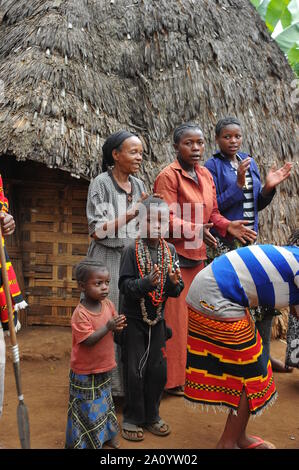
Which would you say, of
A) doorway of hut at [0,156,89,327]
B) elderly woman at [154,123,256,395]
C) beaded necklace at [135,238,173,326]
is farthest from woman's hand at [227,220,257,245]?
doorway of hut at [0,156,89,327]

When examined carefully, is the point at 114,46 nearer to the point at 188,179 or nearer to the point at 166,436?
the point at 188,179

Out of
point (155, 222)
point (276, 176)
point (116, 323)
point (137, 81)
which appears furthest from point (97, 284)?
point (137, 81)

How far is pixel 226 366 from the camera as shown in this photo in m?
2.76

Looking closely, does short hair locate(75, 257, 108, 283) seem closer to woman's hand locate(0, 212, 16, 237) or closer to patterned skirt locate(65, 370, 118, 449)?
woman's hand locate(0, 212, 16, 237)

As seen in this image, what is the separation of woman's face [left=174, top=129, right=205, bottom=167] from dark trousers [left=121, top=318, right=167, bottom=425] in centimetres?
123

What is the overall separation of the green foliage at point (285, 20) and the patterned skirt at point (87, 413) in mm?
8526

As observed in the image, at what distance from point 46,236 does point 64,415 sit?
2.39 metres

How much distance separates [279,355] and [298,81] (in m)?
3.41

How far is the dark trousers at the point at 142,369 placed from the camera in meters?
3.22

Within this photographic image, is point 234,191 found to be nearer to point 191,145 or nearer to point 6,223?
point 191,145

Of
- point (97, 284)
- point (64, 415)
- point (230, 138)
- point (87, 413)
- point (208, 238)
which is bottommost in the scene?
point (64, 415)

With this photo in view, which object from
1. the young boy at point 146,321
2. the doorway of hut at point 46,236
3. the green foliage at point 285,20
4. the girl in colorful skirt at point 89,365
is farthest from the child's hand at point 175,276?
the green foliage at point 285,20

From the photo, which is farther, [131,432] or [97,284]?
[131,432]

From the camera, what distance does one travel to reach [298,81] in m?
6.34
